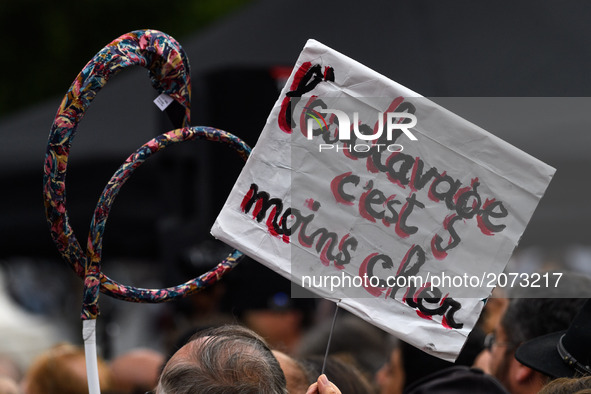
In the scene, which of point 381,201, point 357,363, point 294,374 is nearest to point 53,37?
point 357,363

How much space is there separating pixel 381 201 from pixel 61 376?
1.63 metres

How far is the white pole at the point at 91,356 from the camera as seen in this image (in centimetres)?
196

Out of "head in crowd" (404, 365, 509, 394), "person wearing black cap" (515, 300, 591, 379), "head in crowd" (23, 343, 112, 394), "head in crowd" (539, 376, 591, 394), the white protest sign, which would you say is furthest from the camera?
"head in crowd" (23, 343, 112, 394)

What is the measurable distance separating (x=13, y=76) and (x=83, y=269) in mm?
8581

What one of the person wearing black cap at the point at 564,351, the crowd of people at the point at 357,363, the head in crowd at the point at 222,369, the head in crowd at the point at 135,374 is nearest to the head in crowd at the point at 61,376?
the crowd of people at the point at 357,363

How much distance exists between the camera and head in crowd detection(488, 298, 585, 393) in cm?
266

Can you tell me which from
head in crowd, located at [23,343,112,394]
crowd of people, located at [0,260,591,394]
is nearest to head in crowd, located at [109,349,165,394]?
crowd of people, located at [0,260,591,394]

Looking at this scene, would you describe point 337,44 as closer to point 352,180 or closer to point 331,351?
point 331,351

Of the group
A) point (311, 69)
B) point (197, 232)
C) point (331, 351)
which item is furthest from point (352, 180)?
point (197, 232)

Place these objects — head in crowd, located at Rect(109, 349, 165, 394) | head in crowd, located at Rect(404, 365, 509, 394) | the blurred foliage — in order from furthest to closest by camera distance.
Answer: the blurred foliage < head in crowd, located at Rect(109, 349, 165, 394) < head in crowd, located at Rect(404, 365, 509, 394)

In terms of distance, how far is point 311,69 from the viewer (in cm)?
217

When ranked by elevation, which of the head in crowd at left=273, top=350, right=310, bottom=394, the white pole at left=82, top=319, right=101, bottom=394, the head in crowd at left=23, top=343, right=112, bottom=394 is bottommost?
the head in crowd at left=23, top=343, right=112, bottom=394

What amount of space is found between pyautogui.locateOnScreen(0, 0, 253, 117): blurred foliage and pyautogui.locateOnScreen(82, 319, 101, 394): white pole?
26.9 feet

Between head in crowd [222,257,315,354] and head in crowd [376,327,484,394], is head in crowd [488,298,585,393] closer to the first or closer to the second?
head in crowd [376,327,484,394]
